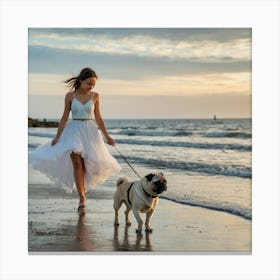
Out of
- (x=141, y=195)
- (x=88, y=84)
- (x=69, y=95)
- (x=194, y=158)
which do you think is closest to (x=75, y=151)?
(x=69, y=95)

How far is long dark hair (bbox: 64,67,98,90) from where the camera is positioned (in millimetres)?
6312

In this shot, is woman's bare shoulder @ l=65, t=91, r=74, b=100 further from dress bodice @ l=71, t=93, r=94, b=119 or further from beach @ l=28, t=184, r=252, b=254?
beach @ l=28, t=184, r=252, b=254

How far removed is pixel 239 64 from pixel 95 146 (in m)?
1.64

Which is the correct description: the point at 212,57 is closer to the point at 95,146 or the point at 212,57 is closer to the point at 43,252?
the point at 95,146

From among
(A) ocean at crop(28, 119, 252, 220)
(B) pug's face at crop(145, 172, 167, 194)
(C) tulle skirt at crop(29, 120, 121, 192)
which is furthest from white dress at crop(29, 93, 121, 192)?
(B) pug's face at crop(145, 172, 167, 194)

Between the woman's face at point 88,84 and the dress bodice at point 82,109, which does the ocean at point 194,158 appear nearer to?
the dress bodice at point 82,109

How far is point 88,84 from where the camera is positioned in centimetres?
637

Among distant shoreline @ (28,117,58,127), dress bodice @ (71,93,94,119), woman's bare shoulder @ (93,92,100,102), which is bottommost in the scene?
distant shoreline @ (28,117,58,127)

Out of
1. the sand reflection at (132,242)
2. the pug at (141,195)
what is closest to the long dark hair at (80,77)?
the pug at (141,195)

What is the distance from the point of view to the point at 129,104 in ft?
22.0

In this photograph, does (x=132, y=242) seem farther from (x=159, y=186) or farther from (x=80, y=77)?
(x=80, y=77)
